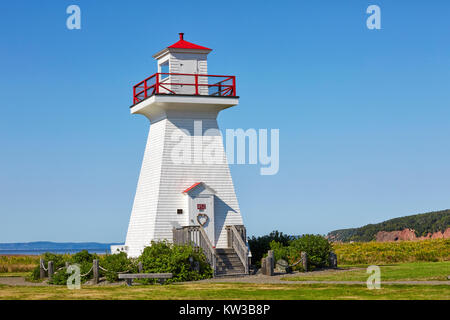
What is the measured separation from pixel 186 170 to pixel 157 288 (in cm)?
860

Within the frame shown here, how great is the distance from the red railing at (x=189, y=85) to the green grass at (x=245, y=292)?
33.1 ft

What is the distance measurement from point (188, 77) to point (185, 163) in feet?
12.0

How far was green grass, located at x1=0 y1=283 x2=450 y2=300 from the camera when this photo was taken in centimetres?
1917

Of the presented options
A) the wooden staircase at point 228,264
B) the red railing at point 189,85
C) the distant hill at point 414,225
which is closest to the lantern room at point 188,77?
the red railing at point 189,85

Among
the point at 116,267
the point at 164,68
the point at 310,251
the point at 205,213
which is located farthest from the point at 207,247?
the point at 164,68

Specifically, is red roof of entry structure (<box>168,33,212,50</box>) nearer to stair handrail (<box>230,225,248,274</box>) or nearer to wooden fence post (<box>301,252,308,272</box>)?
stair handrail (<box>230,225,248,274</box>)

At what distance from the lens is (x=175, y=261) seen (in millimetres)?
26641

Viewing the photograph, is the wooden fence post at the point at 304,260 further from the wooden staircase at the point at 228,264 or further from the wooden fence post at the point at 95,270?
the wooden fence post at the point at 95,270

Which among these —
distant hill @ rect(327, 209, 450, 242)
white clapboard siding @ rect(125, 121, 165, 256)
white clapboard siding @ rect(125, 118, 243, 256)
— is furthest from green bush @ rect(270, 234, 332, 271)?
distant hill @ rect(327, 209, 450, 242)

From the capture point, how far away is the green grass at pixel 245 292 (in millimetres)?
19172

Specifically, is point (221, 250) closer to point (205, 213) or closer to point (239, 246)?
point (239, 246)

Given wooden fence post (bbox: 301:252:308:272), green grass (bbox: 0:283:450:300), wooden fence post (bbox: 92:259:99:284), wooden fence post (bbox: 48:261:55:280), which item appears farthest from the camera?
wooden fence post (bbox: 48:261:55:280)
